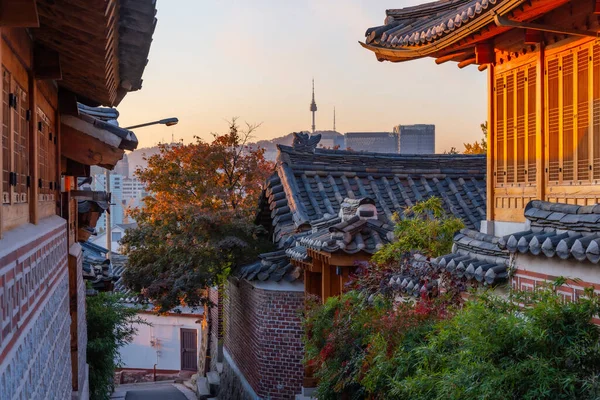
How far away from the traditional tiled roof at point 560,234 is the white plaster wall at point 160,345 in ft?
87.2

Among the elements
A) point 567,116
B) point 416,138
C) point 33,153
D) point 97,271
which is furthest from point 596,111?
point 416,138

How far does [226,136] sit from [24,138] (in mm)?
23867

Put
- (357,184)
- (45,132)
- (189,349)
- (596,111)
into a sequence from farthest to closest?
1. (189,349)
2. (357,184)
3. (596,111)
4. (45,132)

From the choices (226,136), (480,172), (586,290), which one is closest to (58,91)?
(586,290)

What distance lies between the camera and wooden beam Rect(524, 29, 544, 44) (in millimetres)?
9047

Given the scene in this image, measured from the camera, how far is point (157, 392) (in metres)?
26.6

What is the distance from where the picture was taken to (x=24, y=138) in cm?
584

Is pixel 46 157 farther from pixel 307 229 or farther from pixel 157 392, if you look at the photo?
pixel 157 392

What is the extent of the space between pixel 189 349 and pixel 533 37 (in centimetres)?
2603

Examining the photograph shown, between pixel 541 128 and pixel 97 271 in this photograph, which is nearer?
pixel 541 128

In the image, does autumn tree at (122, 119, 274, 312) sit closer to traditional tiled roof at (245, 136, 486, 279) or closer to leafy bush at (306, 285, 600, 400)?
traditional tiled roof at (245, 136, 486, 279)

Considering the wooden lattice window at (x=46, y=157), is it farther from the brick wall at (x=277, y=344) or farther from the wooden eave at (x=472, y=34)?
the brick wall at (x=277, y=344)

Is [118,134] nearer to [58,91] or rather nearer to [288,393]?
[58,91]

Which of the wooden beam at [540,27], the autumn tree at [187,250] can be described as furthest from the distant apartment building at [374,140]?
the wooden beam at [540,27]
